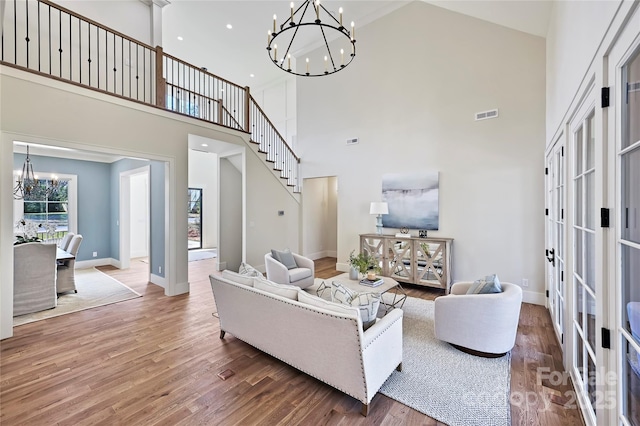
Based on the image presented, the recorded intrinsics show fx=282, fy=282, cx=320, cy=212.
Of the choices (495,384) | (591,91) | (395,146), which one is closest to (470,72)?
(395,146)

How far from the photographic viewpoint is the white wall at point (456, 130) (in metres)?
4.34

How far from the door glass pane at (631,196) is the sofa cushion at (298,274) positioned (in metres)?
3.76

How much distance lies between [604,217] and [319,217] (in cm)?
693

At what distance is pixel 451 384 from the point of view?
7.74 feet

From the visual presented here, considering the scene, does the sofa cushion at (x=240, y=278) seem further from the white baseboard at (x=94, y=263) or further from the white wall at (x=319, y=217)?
the white baseboard at (x=94, y=263)

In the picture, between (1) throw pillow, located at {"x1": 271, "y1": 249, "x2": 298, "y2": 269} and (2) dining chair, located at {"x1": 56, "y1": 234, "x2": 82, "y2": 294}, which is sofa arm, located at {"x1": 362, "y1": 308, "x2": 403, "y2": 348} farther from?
(2) dining chair, located at {"x1": 56, "y1": 234, "x2": 82, "y2": 294}

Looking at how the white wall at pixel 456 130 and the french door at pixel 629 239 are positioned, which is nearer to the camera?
the french door at pixel 629 239

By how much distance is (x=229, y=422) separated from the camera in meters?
1.96

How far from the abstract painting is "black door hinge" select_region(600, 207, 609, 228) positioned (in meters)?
3.70

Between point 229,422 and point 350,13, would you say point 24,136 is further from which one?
point 350,13

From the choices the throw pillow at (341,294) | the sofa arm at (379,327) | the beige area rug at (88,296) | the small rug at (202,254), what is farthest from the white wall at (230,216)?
the sofa arm at (379,327)

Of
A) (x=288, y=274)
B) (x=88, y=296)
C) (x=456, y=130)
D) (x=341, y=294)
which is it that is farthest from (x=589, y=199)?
(x=88, y=296)

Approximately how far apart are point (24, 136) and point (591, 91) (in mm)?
5404

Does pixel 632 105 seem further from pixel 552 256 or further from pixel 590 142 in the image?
pixel 552 256
